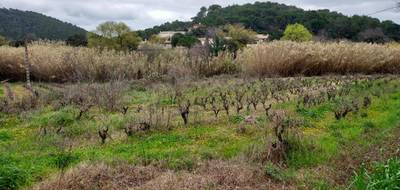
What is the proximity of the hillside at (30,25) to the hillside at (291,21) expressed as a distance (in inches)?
475

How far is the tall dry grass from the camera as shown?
1945 cm

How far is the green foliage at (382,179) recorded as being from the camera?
18.7 feet

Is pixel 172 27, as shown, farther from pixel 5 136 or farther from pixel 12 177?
pixel 12 177

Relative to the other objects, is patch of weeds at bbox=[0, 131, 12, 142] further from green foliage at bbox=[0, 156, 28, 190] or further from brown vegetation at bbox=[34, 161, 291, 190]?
brown vegetation at bbox=[34, 161, 291, 190]

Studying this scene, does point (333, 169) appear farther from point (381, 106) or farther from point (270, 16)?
point (270, 16)

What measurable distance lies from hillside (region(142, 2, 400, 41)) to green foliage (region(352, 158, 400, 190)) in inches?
1790

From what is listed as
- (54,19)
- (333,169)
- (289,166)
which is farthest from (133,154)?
(54,19)

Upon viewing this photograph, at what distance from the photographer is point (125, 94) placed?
15109mm

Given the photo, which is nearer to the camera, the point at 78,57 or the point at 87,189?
the point at 87,189

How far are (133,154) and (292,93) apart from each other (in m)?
6.34

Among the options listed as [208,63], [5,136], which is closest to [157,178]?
[5,136]

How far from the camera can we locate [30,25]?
5075 centimetres

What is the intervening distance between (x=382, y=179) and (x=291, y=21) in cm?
6183

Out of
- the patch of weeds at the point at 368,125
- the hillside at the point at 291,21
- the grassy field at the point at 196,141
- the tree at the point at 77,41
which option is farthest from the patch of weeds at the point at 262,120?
the hillside at the point at 291,21
